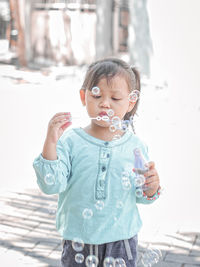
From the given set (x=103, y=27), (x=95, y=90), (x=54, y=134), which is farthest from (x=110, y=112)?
(x=103, y=27)

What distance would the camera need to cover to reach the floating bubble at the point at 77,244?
2.11 metres

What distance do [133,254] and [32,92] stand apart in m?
9.24

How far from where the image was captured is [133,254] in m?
2.23

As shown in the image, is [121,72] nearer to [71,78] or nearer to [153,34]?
[153,34]

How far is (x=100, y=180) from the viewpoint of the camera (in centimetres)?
211

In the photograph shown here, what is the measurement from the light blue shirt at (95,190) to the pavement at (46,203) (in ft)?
1.72

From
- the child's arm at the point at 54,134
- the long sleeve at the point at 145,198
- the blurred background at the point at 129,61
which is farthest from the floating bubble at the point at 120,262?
the blurred background at the point at 129,61

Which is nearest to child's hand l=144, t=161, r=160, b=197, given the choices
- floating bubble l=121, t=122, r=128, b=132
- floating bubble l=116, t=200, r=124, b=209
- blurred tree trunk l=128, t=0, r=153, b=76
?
floating bubble l=116, t=200, r=124, b=209

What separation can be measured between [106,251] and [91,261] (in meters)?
0.08

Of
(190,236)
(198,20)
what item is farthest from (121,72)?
(198,20)

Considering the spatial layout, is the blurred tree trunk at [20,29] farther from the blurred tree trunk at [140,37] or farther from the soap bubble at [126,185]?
the soap bubble at [126,185]

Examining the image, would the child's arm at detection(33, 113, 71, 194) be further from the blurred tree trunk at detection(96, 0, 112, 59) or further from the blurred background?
the blurred tree trunk at detection(96, 0, 112, 59)

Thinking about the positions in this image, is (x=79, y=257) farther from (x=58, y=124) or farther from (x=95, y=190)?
(x=58, y=124)

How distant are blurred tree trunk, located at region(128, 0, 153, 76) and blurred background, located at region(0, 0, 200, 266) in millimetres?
21
